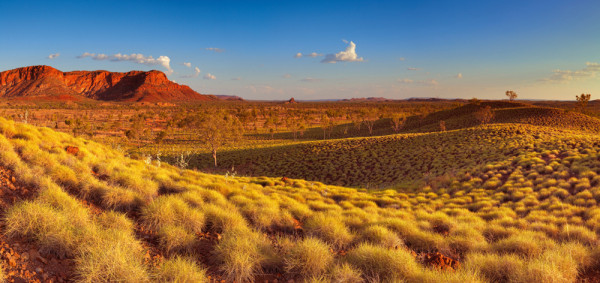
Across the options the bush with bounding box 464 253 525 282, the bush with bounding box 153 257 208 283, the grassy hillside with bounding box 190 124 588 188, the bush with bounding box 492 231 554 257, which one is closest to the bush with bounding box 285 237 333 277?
the bush with bounding box 153 257 208 283

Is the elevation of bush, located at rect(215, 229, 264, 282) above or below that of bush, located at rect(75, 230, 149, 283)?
below

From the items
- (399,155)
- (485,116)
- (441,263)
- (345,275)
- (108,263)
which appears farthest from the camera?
(485,116)

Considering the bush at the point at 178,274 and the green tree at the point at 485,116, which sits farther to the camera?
the green tree at the point at 485,116

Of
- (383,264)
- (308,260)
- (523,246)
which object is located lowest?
(523,246)

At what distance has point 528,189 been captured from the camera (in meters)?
14.1

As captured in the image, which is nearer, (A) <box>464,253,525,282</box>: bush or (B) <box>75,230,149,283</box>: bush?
(B) <box>75,230,149,283</box>: bush

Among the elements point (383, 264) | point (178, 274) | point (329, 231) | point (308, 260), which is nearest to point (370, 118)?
point (329, 231)

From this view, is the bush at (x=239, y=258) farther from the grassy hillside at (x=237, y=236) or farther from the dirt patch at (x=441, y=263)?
the dirt patch at (x=441, y=263)

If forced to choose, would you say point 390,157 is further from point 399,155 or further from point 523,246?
point 523,246

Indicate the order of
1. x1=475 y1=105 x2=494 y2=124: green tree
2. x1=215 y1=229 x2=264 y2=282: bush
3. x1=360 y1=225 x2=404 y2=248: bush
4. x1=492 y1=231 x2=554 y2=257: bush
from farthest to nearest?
1. x1=475 y1=105 x2=494 y2=124: green tree
2. x1=360 y1=225 x2=404 y2=248: bush
3. x1=492 y1=231 x2=554 y2=257: bush
4. x1=215 y1=229 x2=264 y2=282: bush

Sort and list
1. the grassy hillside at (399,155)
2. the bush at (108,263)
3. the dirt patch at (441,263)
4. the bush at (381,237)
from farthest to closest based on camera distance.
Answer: the grassy hillside at (399,155) < the bush at (381,237) < the dirt patch at (441,263) < the bush at (108,263)

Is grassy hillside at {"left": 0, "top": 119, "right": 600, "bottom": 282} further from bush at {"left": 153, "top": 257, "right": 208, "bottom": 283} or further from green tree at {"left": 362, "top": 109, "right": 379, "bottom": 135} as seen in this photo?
green tree at {"left": 362, "top": 109, "right": 379, "bottom": 135}

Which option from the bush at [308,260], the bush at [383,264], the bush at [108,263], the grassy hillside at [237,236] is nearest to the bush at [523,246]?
the grassy hillside at [237,236]

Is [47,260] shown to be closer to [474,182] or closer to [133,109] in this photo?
[474,182]
